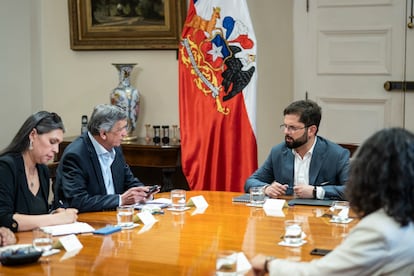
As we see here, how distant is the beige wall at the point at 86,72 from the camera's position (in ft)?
18.0

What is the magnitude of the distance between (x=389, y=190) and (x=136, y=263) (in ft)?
3.33

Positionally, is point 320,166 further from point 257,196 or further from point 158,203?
point 158,203

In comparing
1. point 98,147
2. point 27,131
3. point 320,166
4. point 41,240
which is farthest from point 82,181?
point 320,166

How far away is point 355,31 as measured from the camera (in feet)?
16.8

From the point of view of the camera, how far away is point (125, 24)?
590cm

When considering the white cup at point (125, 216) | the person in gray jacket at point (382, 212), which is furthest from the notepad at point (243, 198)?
the person in gray jacket at point (382, 212)

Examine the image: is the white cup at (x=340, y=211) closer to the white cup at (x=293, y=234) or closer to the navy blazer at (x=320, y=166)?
the white cup at (x=293, y=234)

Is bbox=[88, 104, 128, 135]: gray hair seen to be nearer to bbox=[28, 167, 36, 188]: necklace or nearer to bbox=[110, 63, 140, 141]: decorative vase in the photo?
bbox=[28, 167, 36, 188]: necklace

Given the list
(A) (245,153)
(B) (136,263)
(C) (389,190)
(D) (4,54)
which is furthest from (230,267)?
(D) (4,54)

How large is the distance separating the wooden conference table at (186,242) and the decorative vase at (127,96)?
227 centimetres

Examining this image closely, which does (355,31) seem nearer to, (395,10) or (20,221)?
(395,10)

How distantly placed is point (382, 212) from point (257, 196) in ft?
5.27

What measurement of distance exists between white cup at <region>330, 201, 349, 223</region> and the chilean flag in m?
1.85

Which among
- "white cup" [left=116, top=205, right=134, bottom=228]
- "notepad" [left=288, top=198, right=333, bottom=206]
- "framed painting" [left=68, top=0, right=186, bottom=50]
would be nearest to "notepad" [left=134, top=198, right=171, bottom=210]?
"white cup" [left=116, top=205, right=134, bottom=228]
